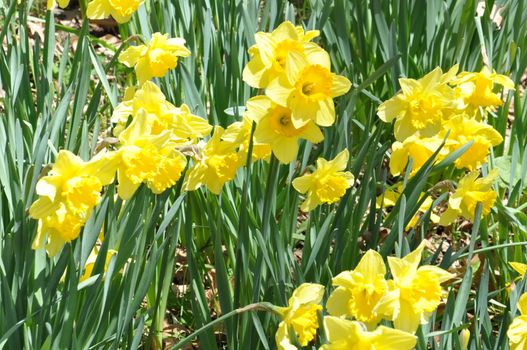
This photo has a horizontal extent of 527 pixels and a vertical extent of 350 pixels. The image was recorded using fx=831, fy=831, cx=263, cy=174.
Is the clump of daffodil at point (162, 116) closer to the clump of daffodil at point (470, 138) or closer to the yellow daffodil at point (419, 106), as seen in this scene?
the yellow daffodil at point (419, 106)

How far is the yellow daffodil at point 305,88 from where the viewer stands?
1.51 meters

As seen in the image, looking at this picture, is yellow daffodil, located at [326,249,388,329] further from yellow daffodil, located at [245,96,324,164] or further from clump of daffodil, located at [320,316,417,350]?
yellow daffodil, located at [245,96,324,164]

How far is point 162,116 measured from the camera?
1773mm

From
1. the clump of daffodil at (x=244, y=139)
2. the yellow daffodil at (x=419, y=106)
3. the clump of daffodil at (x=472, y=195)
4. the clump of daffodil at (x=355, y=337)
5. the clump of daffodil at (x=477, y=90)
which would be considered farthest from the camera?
the clump of daffodil at (x=477, y=90)

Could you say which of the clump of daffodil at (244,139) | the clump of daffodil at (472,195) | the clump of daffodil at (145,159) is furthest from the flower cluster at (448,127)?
the clump of daffodil at (145,159)

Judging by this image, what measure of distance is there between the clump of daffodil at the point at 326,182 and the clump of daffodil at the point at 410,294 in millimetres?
381

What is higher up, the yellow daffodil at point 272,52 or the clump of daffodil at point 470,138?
the yellow daffodil at point 272,52

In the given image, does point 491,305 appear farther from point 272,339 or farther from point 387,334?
point 387,334

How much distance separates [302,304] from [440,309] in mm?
1091

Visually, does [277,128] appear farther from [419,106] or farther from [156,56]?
[156,56]

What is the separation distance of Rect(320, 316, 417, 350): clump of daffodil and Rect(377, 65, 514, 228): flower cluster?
1.94 ft

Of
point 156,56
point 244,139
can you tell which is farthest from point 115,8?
point 244,139

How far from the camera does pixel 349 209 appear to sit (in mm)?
2025

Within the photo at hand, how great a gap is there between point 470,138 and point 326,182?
391mm
